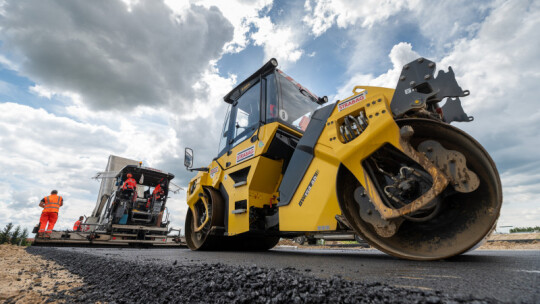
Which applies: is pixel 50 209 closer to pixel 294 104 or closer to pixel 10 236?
pixel 10 236

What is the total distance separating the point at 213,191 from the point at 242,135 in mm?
1104

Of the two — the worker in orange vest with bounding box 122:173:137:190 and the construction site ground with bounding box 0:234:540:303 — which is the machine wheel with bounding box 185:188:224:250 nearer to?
the construction site ground with bounding box 0:234:540:303

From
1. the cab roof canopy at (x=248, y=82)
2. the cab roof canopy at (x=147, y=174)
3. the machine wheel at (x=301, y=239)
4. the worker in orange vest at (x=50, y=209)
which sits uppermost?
the cab roof canopy at (x=248, y=82)

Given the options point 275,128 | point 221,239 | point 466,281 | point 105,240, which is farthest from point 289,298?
point 105,240

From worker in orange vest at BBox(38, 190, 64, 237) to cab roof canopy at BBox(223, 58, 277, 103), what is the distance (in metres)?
7.64

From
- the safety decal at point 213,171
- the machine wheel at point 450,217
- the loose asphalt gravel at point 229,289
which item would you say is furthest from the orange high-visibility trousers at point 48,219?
the machine wheel at point 450,217

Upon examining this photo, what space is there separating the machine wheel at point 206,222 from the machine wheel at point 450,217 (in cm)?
258

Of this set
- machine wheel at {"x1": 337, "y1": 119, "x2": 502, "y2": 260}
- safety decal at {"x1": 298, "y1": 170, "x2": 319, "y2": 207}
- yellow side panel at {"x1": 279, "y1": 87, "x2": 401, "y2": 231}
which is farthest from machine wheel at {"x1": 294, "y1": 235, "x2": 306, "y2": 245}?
machine wheel at {"x1": 337, "y1": 119, "x2": 502, "y2": 260}

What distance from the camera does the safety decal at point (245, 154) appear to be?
3.93 meters

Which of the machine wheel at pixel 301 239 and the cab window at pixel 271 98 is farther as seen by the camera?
the cab window at pixel 271 98

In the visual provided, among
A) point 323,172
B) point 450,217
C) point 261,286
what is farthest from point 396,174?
point 261,286

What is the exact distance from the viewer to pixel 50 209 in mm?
8648

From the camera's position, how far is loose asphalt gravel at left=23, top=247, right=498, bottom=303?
0.98 metres

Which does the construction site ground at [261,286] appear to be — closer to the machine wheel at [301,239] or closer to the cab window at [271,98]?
the machine wheel at [301,239]
